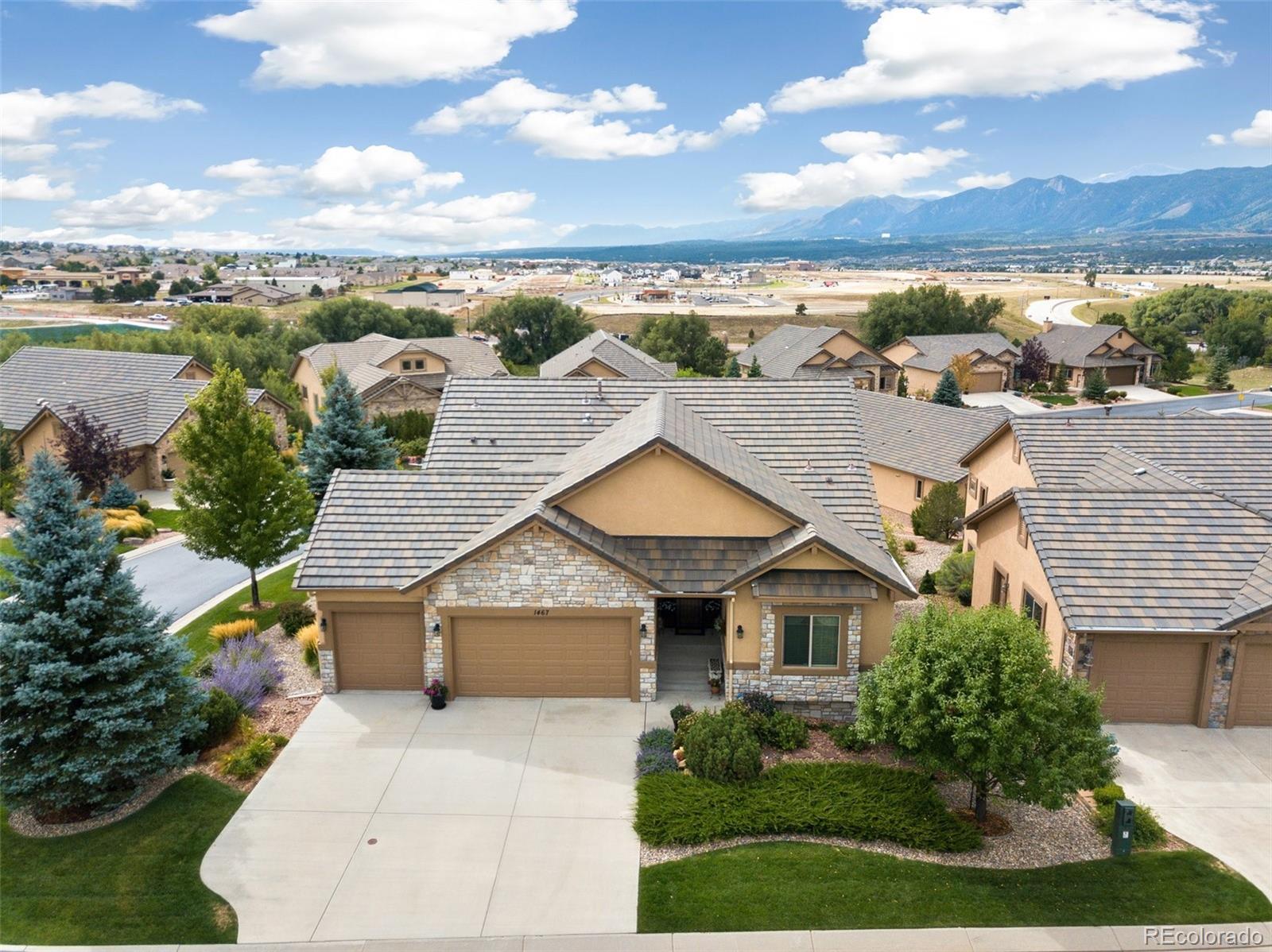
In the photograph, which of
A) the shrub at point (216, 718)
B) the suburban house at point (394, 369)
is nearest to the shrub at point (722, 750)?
the shrub at point (216, 718)

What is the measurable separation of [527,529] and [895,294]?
81987mm

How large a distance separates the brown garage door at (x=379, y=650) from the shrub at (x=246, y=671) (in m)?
1.63

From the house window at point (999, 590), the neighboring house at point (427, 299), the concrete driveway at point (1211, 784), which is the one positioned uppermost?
the neighboring house at point (427, 299)

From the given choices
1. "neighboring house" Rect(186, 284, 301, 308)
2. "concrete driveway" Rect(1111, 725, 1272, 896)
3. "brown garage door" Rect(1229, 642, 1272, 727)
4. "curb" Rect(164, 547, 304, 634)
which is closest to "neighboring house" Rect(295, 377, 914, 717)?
"concrete driveway" Rect(1111, 725, 1272, 896)

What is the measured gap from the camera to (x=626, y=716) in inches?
699

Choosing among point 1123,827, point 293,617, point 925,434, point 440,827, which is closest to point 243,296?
point 925,434

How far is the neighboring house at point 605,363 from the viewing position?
5303 centimetres

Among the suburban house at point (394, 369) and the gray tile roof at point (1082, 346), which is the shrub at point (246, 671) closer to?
the suburban house at point (394, 369)

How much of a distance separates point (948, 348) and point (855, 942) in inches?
2642

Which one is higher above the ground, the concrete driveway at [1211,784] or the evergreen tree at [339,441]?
the evergreen tree at [339,441]

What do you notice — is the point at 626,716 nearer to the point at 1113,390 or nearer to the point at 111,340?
the point at 111,340

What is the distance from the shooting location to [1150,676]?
1712cm

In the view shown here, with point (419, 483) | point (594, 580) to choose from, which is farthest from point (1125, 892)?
point (419, 483)

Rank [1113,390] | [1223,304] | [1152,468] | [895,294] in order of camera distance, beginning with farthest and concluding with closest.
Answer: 1. [1223,304]
2. [895,294]
3. [1113,390]
4. [1152,468]
